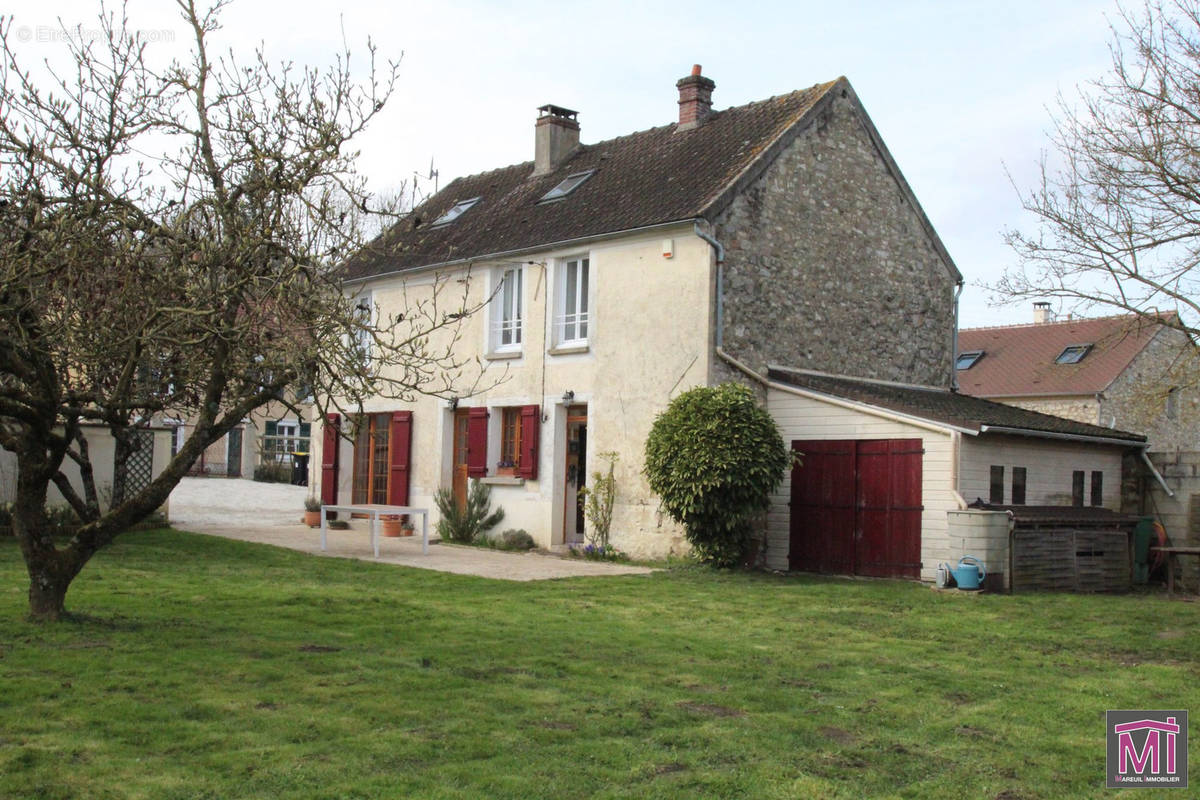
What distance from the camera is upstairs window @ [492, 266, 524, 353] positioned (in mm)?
18438

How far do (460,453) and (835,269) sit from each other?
7.01 m

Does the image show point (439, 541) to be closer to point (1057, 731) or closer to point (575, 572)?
point (575, 572)

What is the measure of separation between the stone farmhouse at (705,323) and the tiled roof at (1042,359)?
14842 mm

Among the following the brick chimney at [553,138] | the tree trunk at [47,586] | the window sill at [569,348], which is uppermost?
the brick chimney at [553,138]

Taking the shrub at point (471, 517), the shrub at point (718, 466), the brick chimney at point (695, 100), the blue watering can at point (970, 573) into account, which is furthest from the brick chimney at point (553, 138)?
the blue watering can at point (970, 573)

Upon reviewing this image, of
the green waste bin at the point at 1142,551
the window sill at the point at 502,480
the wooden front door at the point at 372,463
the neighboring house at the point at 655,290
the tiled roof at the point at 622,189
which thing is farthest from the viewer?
the wooden front door at the point at 372,463

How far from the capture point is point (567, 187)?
1964 centimetres

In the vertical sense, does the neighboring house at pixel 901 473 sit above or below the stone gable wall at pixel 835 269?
below

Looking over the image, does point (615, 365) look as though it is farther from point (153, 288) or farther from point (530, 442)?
point (153, 288)

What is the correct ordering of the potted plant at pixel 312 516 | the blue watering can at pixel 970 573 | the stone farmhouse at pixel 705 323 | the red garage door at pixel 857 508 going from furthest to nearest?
the potted plant at pixel 312 516 → the stone farmhouse at pixel 705 323 → the red garage door at pixel 857 508 → the blue watering can at pixel 970 573

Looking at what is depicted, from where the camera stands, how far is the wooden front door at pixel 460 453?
19312mm

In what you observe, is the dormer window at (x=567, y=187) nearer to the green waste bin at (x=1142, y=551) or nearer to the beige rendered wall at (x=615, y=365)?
the beige rendered wall at (x=615, y=365)

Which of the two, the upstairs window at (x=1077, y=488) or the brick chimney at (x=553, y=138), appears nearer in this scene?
the upstairs window at (x=1077, y=488)

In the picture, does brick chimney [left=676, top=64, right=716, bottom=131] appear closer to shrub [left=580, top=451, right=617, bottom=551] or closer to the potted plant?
shrub [left=580, top=451, right=617, bottom=551]
